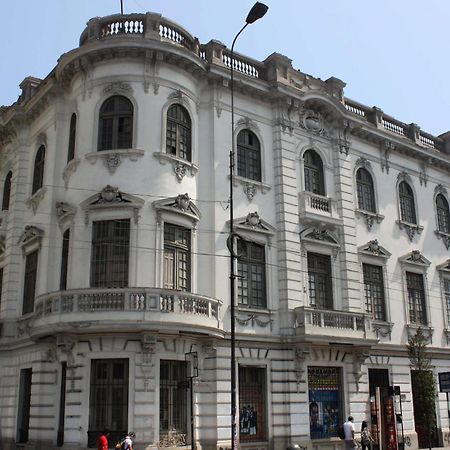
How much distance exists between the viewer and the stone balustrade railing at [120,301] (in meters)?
21.1

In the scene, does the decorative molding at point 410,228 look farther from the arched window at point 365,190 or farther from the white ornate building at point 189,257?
the arched window at point 365,190

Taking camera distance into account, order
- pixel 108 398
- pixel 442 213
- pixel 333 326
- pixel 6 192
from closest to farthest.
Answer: pixel 108 398
pixel 333 326
pixel 6 192
pixel 442 213

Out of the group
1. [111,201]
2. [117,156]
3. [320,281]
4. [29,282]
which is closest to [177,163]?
[117,156]

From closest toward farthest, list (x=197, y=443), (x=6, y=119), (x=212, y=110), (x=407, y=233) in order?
(x=197, y=443), (x=212, y=110), (x=6, y=119), (x=407, y=233)

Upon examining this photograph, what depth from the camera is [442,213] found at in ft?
117

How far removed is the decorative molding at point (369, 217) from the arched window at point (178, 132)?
30.7 feet

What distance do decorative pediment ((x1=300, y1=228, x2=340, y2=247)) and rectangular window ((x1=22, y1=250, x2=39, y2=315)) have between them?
1119cm

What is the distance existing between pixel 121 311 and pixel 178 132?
775 cm

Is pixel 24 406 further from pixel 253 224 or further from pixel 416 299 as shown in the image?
pixel 416 299

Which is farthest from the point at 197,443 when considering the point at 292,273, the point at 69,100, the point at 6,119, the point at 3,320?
the point at 6,119

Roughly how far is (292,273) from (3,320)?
1226 centimetres

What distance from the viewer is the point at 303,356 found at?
82.7ft

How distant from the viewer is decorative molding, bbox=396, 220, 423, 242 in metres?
32.2

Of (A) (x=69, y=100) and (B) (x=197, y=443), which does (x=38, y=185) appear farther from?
(B) (x=197, y=443)
